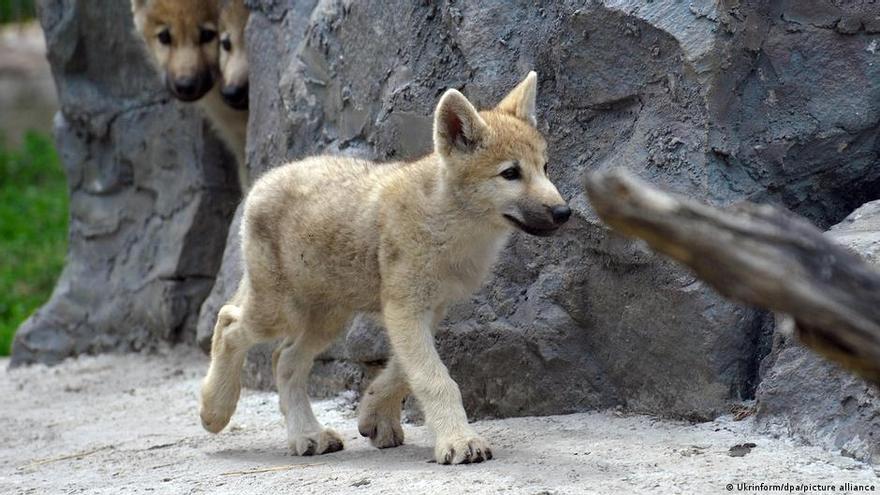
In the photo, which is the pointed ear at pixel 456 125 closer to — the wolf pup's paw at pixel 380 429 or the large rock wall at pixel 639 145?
the large rock wall at pixel 639 145

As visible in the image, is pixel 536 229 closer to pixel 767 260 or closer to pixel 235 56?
pixel 767 260

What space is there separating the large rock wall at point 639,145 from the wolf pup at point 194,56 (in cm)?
321

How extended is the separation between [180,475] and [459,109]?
196 cm

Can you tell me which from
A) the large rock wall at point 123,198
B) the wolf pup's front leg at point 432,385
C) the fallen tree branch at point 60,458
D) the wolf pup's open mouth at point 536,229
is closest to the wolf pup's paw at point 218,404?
the fallen tree branch at point 60,458

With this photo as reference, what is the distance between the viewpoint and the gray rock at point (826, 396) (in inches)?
183

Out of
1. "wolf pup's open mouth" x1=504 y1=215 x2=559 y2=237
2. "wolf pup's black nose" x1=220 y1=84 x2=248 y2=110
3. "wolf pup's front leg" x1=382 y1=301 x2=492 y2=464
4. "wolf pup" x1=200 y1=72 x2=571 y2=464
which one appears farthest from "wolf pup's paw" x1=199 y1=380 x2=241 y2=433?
"wolf pup's black nose" x1=220 y1=84 x2=248 y2=110

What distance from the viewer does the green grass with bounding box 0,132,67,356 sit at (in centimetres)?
1207

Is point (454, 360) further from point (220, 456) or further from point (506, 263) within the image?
point (220, 456)

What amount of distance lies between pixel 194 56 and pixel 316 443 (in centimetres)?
463

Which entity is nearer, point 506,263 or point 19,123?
point 506,263

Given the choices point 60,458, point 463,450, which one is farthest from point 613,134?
point 60,458

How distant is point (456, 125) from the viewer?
534 cm

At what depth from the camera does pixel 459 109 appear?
5258 mm

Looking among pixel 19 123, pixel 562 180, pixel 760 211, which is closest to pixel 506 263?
pixel 562 180
